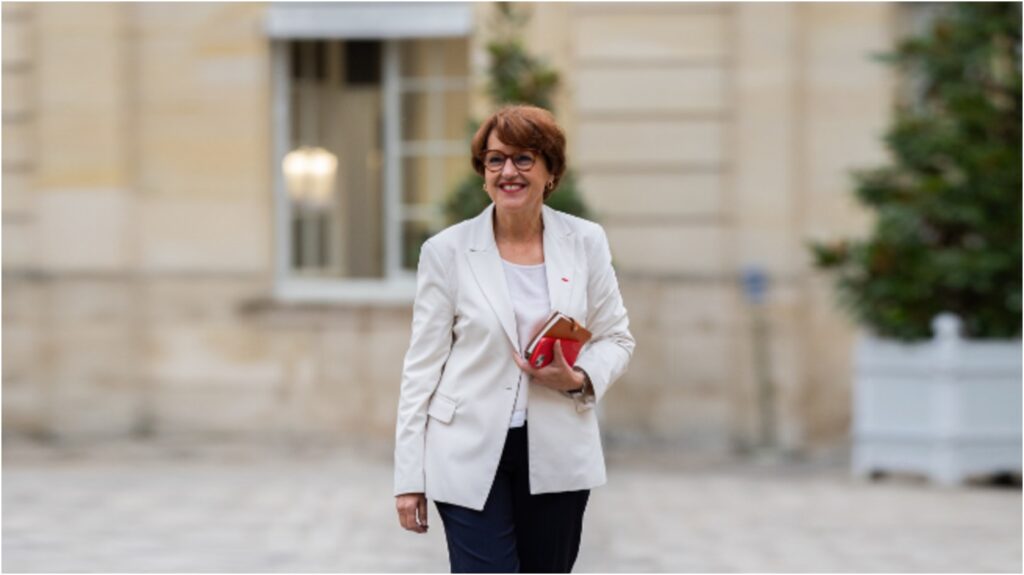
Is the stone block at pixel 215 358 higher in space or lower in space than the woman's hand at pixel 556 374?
lower

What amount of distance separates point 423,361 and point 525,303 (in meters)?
0.27

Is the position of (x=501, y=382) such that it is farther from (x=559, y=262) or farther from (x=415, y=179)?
(x=415, y=179)

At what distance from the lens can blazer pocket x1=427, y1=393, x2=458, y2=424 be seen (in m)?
4.07

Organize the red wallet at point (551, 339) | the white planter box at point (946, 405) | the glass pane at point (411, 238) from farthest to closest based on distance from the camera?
the glass pane at point (411, 238), the white planter box at point (946, 405), the red wallet at point (551, 339)

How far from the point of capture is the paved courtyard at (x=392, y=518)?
7383 mm

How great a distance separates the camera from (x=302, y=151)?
12.6 metres

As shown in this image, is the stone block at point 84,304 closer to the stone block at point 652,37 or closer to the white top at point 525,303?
the stone block at point 652,37

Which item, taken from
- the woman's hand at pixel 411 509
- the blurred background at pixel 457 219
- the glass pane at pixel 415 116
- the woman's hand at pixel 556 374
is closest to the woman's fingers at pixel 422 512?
the woman's hand at pixel 411 509

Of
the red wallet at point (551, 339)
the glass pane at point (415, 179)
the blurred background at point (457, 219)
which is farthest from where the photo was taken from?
the glass pane at point (415, 179)

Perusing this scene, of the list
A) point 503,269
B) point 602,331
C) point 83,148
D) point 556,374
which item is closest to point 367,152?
point 83,148

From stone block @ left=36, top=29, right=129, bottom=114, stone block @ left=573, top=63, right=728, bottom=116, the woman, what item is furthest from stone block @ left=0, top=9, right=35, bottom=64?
the woman

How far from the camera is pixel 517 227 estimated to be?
415 cm

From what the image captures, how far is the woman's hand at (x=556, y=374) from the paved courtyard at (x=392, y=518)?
317 cm

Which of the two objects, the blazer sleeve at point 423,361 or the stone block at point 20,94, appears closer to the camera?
the blazer sleeve at point 423,361
